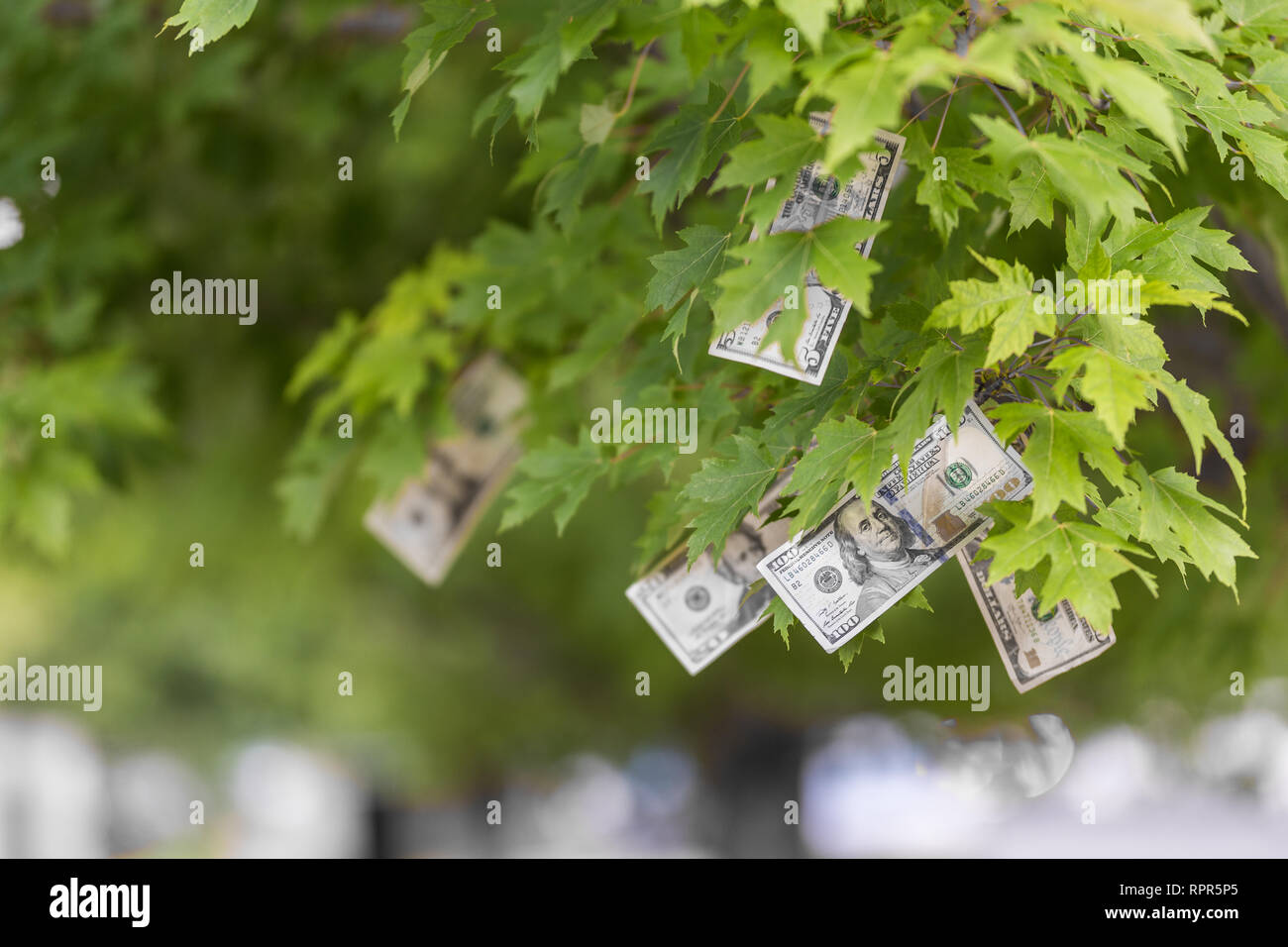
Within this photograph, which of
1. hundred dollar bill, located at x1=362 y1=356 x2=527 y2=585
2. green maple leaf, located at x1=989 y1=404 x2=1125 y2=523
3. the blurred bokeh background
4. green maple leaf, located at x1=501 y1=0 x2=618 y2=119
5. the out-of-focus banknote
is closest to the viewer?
green maple leaf, located at x1=989 y1=404 x2=1125 y2=523

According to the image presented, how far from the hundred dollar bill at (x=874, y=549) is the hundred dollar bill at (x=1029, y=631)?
153mm

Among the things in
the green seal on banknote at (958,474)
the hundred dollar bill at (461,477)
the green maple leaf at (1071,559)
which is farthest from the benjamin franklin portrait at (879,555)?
the hundred dollar bill at (461,477)

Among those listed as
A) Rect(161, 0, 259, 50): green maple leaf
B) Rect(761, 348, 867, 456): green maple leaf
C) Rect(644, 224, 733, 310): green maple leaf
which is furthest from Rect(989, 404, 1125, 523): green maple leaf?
Rect(161, 0, 259, 50): green maple leaf

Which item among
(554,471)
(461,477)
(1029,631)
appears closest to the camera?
(1029,631)

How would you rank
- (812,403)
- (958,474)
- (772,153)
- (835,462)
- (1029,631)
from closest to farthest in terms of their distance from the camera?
1. (772,153)
2. (835,462)
3. (958,474)
4. (812,403)
5. (1029,631)

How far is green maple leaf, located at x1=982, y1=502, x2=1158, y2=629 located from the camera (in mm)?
1535

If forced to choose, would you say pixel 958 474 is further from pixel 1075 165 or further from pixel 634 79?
pixel 634 79

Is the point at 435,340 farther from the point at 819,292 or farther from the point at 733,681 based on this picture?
the point at 733,681

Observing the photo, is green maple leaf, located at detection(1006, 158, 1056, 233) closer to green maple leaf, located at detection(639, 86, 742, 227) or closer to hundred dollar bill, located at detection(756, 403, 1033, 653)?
hundred dollar bill, located at detection(756, 403, 1033, 653)

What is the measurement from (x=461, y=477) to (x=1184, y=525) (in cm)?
210

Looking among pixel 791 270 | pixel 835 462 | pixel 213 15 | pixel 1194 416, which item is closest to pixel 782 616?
pixel 835 462

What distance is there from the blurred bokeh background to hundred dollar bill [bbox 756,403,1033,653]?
0.75 meters

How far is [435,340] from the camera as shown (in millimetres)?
3055

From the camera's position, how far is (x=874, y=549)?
185 centimetres
